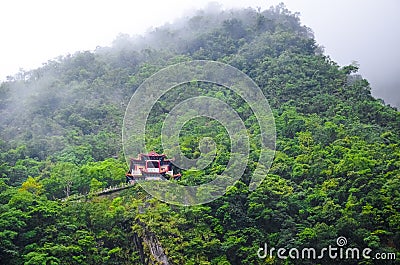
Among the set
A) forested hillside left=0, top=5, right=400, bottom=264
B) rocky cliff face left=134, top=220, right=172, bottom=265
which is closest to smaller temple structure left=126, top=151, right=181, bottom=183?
forested hillside left=0, top=5, right=400, bottom=264

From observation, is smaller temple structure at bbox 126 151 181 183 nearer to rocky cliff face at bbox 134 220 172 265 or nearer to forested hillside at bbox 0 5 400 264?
forested hillside at bbox 0 5 400 264

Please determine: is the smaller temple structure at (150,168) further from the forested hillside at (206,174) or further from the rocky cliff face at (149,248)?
the rocky cliff face at (149,248)

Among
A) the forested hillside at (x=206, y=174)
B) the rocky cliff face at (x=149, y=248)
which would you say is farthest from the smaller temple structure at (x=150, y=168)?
the rocky cliff face at (x=149, y=248)

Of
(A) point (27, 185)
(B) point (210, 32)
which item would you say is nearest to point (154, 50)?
(B) point (210, 32)

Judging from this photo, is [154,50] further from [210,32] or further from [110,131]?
[110,131]

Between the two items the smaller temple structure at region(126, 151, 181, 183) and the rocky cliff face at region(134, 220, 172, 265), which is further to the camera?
the smaller temple structure at region(126, 151, 181, 183)
